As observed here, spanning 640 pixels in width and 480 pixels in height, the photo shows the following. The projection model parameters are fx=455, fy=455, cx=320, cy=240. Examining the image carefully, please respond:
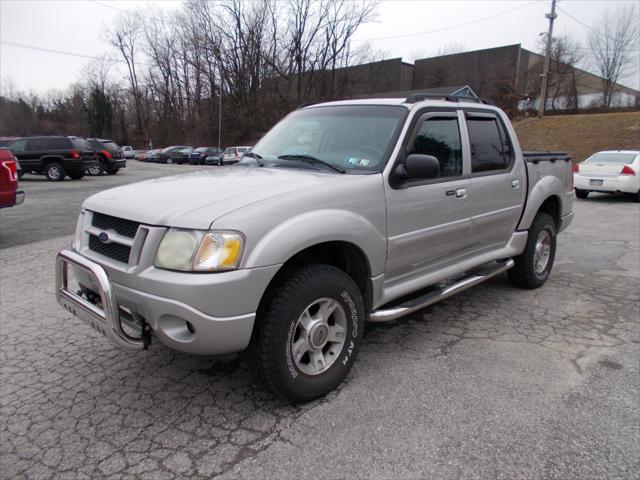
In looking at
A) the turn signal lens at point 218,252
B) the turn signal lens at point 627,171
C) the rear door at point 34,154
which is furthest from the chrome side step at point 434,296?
the rear door at point 34,154

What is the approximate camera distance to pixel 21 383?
3070mm

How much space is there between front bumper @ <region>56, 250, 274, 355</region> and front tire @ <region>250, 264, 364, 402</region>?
0.19 meters

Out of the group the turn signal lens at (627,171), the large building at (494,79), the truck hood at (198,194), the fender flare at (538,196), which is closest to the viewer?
the truck hood at (198,194)

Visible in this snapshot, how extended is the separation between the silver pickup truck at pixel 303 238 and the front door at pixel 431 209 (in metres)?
0.01

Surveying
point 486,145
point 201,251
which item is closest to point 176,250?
point 201,251

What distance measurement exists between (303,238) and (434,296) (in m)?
1.47

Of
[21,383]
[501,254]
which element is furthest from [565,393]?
[21,383]

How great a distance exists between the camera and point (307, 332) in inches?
109

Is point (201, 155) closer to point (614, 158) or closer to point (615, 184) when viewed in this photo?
point (614, 158)

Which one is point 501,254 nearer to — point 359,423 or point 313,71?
point 359,423

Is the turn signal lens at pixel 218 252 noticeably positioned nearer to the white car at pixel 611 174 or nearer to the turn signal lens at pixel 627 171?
the white car at pixel 611 174

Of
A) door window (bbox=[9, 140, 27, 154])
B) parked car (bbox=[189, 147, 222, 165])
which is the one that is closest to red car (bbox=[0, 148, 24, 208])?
door window (bbox=[9, 140, 27, 154])

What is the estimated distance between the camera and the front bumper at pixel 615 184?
12672 millimetres

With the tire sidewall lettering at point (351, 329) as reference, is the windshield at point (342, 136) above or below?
above
